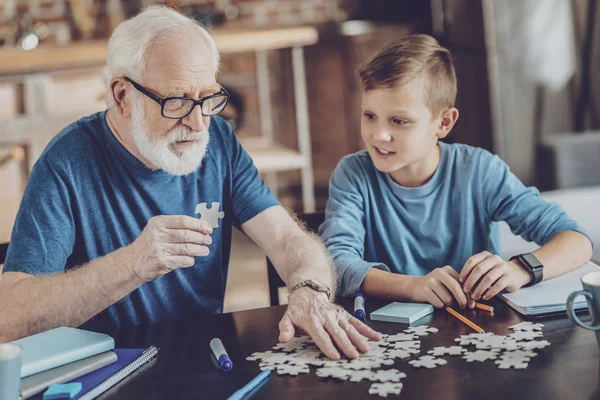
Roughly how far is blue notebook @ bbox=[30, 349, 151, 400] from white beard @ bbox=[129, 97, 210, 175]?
1.86 ft

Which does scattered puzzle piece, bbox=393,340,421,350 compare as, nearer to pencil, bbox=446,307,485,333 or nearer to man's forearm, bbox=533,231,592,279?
pencil, bbox=446,307,485,333

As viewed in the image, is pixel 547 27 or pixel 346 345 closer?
pixel 346 345

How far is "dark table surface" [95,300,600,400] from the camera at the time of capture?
1.00 metres

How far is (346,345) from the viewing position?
1.15 meters

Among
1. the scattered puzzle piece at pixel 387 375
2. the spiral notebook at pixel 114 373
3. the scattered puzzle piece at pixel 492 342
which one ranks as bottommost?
the scattered puzzle piece at pixel 492 342

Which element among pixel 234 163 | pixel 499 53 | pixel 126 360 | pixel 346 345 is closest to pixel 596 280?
pixel 346 345

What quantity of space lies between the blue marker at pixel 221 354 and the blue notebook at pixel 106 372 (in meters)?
0.12

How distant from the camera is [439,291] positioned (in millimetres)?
1383

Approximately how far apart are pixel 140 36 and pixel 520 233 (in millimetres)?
1017

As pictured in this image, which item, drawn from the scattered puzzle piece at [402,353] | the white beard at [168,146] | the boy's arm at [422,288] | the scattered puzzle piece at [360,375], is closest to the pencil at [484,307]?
the boy's arm at [422,288]

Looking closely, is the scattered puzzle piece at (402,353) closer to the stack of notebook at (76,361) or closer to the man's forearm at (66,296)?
the stack of notebook at (76,361)

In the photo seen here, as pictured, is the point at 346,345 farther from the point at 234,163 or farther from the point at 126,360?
the point at 234,163

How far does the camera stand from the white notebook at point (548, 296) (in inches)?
50.8

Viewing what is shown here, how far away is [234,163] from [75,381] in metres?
0.88
